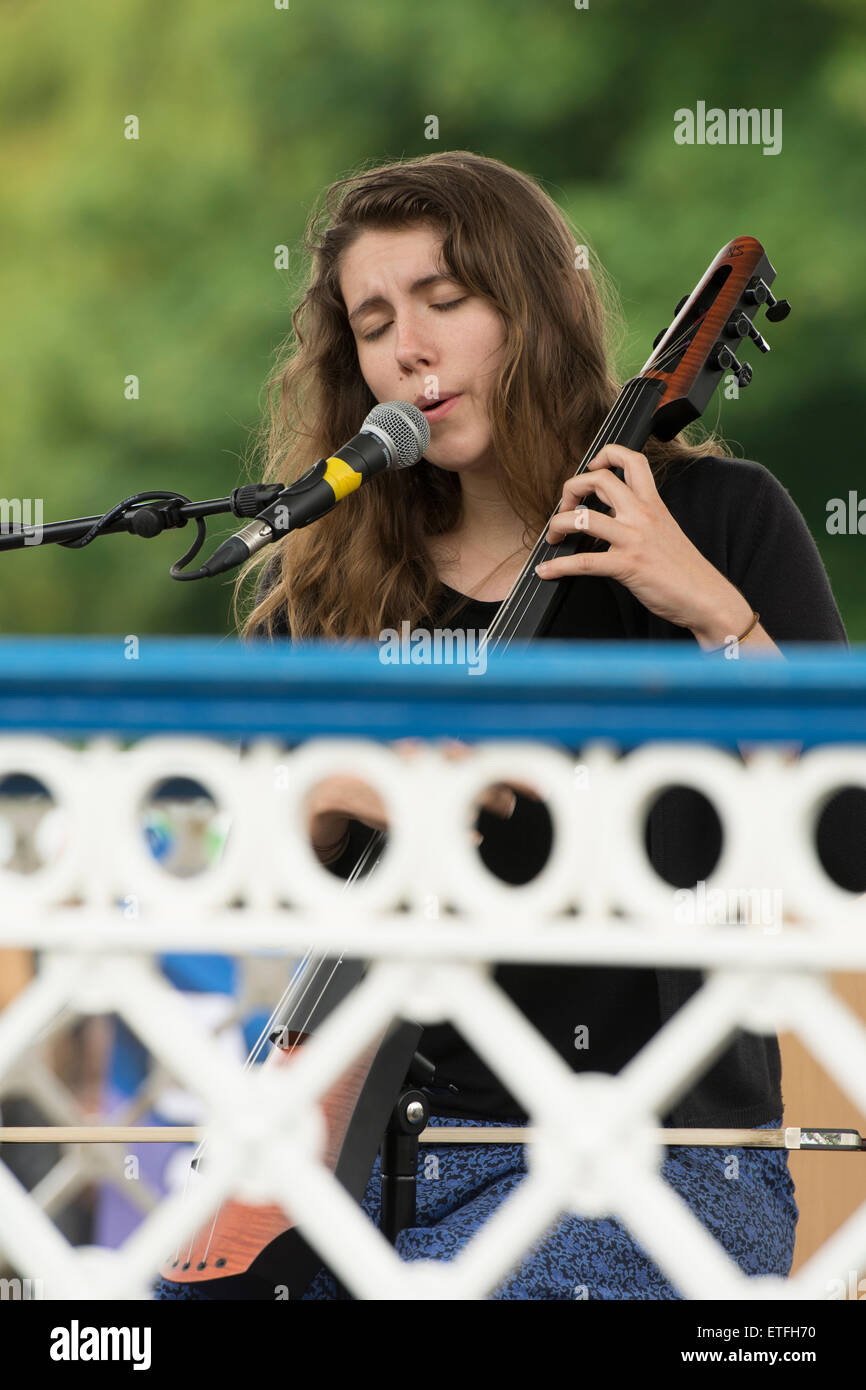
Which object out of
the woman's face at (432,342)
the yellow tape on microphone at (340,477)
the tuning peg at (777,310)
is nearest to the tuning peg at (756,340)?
the tuning peg at (777,310)

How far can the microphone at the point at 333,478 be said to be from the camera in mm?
859

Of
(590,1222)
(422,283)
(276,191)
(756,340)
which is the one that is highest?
(276,191)

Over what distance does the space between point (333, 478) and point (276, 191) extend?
489cm

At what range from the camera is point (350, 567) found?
137 cm

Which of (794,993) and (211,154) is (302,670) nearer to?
(794,993)

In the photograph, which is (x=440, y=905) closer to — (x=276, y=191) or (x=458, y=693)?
(x=458, y=693)

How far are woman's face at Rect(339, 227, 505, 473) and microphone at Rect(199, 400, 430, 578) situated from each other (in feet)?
0.71

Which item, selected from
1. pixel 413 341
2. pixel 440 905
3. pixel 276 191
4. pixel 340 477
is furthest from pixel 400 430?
pixel 276 191

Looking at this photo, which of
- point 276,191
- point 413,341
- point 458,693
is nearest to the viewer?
point 458,693

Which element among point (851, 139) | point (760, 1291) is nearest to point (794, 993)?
point (760, 1291)

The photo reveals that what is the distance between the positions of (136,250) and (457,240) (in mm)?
4571

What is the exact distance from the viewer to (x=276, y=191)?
5.47 m

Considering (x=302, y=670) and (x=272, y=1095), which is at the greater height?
(x=302, y=670)

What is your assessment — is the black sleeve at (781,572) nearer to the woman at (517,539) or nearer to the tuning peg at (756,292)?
the woman at (517,539)
